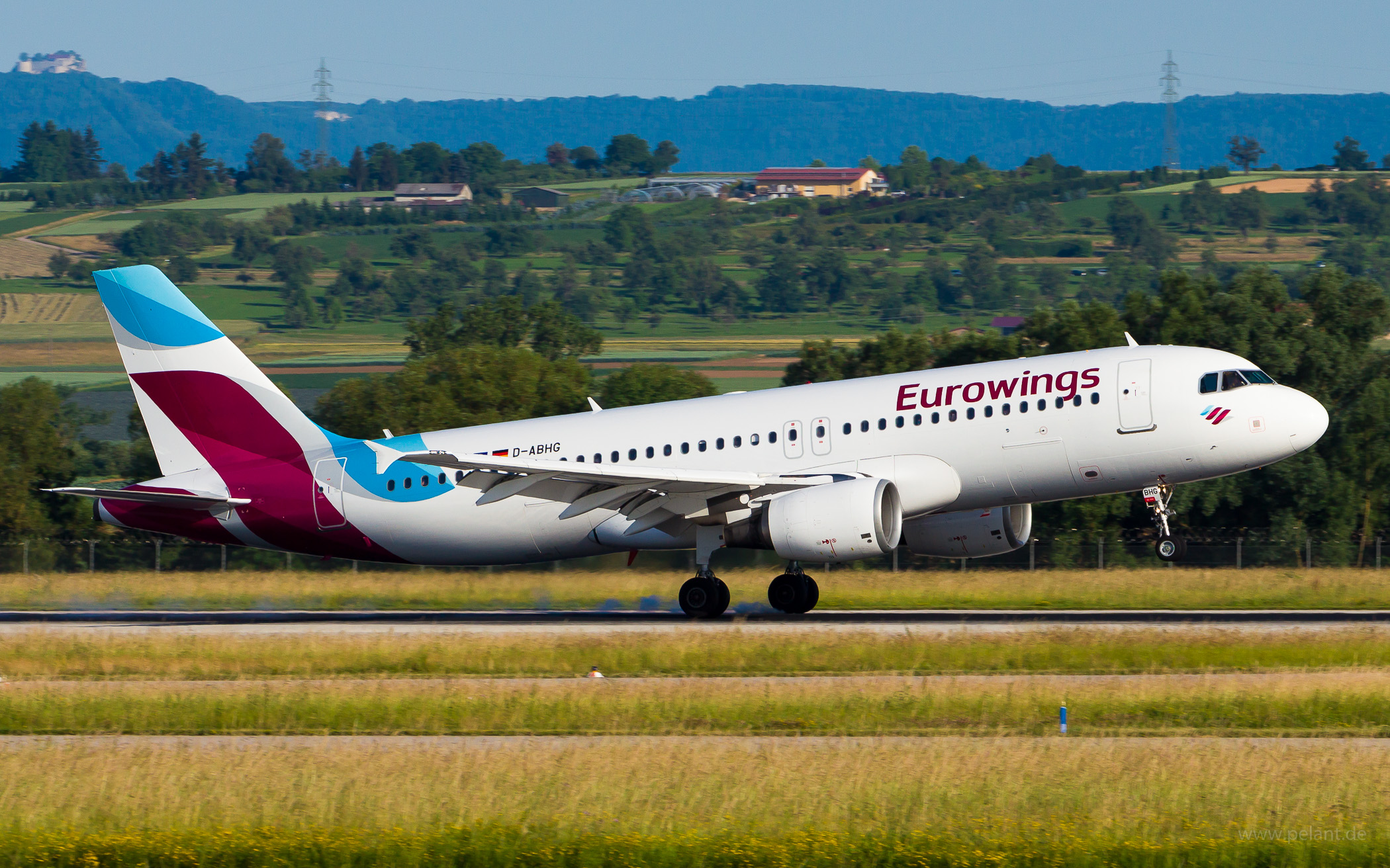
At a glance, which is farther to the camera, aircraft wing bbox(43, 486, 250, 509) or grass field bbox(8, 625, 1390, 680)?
aircraft wing bbox(43, 486, 250, 509)

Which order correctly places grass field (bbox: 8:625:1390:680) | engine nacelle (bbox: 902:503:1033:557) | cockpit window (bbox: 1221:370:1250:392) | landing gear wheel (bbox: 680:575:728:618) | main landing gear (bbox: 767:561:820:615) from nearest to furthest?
1. grass field (bbox: 8:625:1390:680)
2. cockpit window (bbox: 1221:370:1250:392)
3. landing gear wheel (bbox: 680:575:728:618)
4. main landing gear (bbox: 767:561:820:615)
5. engine nacelle (bbox: 902:503:1033:557)

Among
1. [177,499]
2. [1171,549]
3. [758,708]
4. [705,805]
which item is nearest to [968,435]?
[1171,549]

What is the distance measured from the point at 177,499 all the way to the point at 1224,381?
2257 cm

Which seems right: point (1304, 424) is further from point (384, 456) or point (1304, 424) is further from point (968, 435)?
point (384, 456)

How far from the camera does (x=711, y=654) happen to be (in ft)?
88.9

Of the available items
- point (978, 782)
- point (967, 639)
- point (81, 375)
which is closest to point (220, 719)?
point (978, 782)

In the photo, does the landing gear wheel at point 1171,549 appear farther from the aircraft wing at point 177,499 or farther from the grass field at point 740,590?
the aircraft wing at point 177,499

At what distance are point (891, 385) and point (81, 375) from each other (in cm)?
17067

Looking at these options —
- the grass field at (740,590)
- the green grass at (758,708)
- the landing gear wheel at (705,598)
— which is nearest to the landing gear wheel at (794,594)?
the landing gear wheel at (705,598)

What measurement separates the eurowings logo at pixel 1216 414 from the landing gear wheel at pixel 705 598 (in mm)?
10326

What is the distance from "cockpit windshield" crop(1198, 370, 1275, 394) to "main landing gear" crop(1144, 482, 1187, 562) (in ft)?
6.98

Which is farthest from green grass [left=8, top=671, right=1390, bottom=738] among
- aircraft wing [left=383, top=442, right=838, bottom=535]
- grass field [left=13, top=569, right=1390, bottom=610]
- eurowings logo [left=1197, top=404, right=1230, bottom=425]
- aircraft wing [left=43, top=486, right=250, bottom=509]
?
grass field [left=13, top=569, right=1390, bottom=610]

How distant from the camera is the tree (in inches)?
3378

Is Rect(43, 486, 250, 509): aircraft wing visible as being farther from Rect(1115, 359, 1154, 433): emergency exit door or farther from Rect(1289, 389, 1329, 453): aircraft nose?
Rect(1289, 389, 1329, 453): aircraft nose
